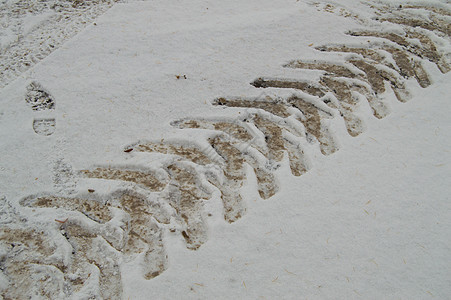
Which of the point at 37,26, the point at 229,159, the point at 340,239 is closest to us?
the point at 340,239

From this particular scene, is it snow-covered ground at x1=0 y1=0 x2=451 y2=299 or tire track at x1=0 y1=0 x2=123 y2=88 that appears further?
tire track at x1=0 y1=0 x2=123 y2=88

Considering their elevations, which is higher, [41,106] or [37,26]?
[37,26]

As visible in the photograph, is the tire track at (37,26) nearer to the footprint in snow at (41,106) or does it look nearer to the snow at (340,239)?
the footprint in snow at (41,106)

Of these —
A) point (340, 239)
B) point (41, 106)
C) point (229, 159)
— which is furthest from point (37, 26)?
point (340, 239)

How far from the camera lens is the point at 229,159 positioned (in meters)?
2.81

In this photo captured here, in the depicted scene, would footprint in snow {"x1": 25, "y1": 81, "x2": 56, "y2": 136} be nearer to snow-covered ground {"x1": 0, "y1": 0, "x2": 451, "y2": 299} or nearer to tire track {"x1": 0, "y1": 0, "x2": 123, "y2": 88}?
snow-covered ground {"x1": 0, "y1": 0, "x2": 451, "y2": 299}

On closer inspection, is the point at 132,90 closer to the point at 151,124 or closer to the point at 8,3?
the point at 151,124

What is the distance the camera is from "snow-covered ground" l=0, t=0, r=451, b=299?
2094 mm

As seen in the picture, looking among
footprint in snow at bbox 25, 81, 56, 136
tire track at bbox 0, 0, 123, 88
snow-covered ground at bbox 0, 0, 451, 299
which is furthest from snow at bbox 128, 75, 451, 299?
tire track at bbox 0, 0, 123, 88

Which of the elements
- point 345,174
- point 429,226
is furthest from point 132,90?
point 429,226

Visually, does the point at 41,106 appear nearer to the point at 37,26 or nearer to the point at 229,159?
the point at 37,26

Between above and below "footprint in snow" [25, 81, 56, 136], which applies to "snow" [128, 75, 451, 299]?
below

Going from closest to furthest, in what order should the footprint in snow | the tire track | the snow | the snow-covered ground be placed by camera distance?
the snow → the snow-covered ground → the footprint in snow → the tire track

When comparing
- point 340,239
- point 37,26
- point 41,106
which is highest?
point 37,26
